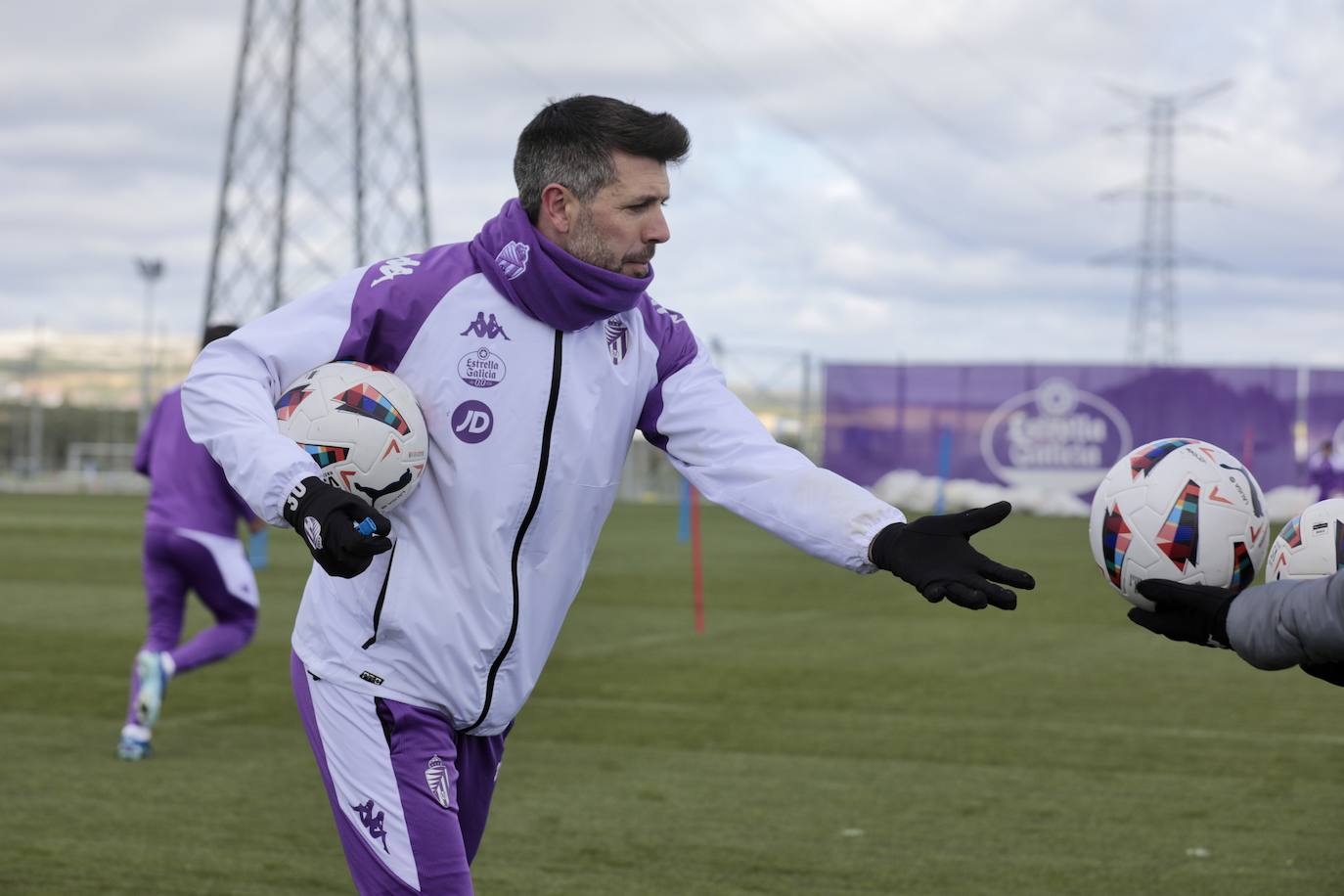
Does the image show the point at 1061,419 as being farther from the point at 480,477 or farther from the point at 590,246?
the point at 480,477

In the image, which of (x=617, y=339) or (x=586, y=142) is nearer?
(x=586, y=142)

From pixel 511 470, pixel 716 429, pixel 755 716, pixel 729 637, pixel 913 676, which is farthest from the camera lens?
pixel 729 637

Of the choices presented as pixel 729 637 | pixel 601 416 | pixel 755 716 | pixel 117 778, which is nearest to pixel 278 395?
pixel 601 416

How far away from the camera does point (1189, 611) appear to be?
3.78 meters

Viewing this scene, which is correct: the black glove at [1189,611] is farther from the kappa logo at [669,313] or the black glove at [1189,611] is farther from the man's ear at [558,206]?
the man's ear at [558,206]

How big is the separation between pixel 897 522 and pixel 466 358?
994 mm

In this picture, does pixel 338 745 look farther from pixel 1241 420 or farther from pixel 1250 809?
pixel 1241 420

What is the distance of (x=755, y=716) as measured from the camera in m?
9.96

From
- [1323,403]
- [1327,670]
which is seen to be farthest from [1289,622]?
[1323,403]

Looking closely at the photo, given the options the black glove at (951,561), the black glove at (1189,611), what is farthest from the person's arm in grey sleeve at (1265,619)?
the black glove at (951,561)

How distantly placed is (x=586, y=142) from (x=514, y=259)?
299mm

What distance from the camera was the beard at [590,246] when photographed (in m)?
3.71

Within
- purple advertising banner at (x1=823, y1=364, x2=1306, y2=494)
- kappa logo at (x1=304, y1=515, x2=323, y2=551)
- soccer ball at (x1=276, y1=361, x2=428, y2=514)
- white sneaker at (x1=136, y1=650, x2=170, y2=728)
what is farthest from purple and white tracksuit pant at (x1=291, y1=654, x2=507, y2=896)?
purple advertising banner at (x1=823, y1=364, x2=1306, y2=494)

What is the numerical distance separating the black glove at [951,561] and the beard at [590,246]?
84cm
